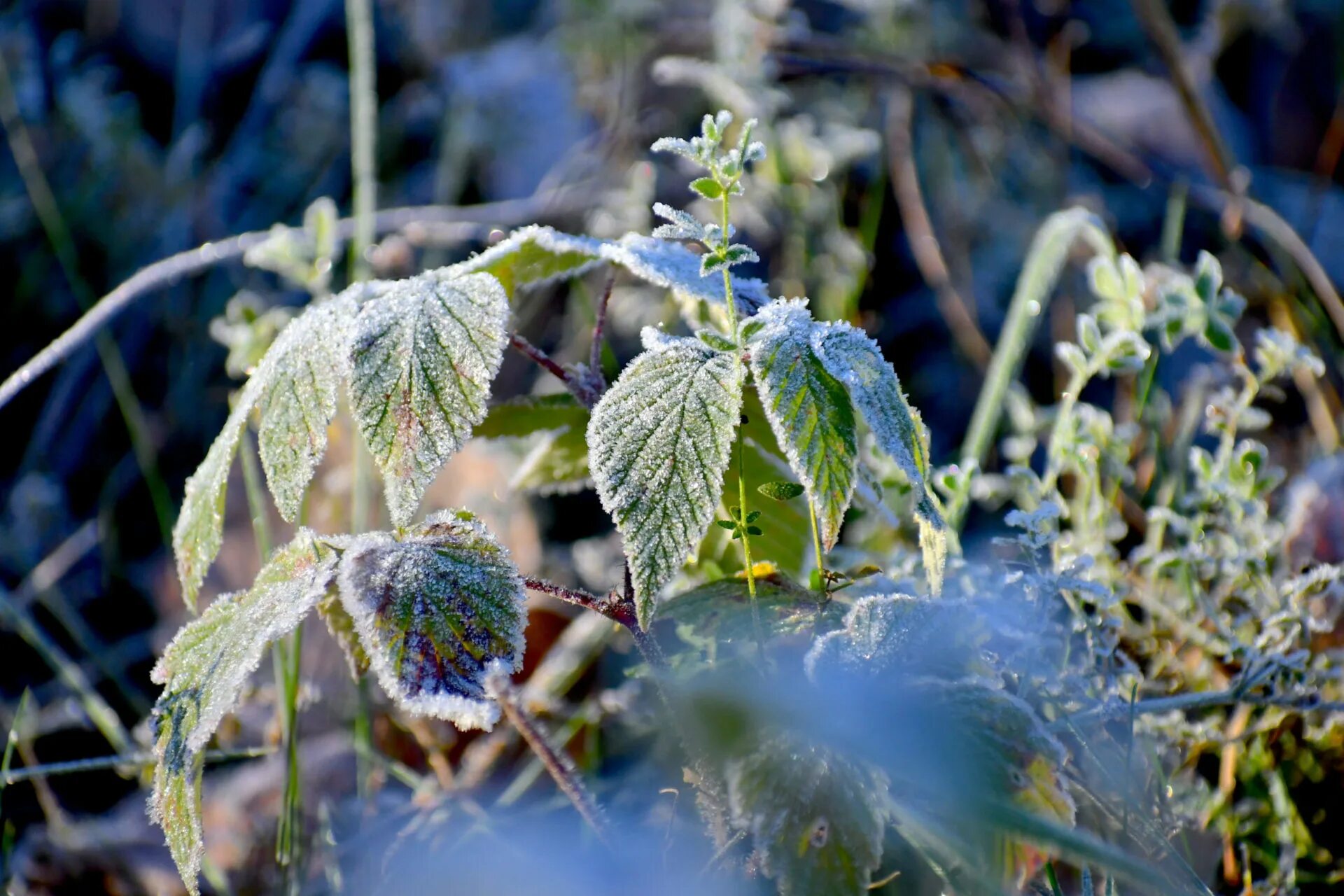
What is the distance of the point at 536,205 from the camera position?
1764mm

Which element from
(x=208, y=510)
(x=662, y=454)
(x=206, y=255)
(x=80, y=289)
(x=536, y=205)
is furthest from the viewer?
(x=536, y=205)

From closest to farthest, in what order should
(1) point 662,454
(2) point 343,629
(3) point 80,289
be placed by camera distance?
(1) point 662,454 < (2) point 343,629 < (3) point 80,289

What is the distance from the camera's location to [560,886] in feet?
2.67

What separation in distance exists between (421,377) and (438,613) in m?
0.15

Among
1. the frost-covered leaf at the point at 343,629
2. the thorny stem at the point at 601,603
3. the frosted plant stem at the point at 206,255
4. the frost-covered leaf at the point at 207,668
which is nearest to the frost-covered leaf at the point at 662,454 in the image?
the thorny stem at the point at 601,603

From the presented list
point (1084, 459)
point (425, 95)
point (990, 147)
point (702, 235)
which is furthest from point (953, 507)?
point (425, 95)

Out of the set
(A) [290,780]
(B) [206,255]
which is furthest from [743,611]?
(B) [206,255]

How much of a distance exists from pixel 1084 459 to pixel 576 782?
538 mm

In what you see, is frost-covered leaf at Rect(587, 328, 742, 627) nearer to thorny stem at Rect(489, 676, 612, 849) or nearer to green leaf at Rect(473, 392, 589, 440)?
thorny stem at Rect(489, 676, 612, 849)

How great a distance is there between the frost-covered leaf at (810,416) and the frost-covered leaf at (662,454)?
23mm

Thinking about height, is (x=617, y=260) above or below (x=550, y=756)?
above

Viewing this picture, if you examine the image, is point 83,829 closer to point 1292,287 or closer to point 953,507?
point 953,507

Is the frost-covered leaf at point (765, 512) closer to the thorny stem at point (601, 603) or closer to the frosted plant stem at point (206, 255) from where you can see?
the thorny stem at point (601, 603)

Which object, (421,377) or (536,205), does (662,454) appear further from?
(536,205)
